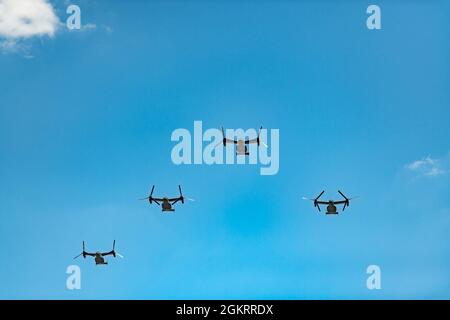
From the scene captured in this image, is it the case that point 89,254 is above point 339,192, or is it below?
below
